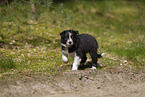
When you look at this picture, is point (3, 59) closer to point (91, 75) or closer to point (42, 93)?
point (42, 93)

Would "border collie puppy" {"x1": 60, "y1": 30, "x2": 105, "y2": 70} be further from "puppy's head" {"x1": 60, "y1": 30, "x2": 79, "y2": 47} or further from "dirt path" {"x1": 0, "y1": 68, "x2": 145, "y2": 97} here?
"dirt path" {"x1": 0, "y1": 68, "x2": 145, "y2": 97}

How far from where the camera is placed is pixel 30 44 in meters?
8.63

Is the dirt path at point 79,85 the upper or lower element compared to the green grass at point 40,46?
lower

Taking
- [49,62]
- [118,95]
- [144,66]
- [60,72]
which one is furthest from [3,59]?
Answer: [144,66]

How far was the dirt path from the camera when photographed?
4.75 metres

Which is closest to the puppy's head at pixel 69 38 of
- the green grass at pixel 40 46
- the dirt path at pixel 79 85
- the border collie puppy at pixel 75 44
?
the border collie puppy at pixel 75 44

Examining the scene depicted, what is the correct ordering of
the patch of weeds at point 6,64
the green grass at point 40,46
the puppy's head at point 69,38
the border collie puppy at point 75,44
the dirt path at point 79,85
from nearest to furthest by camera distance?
the dirt path at point 79,85
the puppy's head at point 69,38
the border collie puppy at point 75,44
the patch of weeds at point 6,64
the green grass at point 40,46

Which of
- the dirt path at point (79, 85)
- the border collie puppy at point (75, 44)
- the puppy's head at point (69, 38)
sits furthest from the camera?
the border collie puppy at point (75, 44)

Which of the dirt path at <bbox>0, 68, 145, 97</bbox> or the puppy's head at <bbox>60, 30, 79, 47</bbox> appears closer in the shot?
the dirt path at <bbox>0, 68, 145, 97</bbox>

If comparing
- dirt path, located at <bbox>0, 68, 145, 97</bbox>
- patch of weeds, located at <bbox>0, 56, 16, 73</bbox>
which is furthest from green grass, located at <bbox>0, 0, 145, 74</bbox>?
dirt path, located at <bbox>0, 68, 145, 97</bbox>

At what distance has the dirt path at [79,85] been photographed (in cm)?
475

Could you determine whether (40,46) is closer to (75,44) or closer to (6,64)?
(6,64)

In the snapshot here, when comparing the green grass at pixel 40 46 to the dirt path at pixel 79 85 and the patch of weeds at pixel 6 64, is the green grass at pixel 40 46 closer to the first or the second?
the patch of weeds at pixel 6 64

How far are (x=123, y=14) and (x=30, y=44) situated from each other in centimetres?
1321
